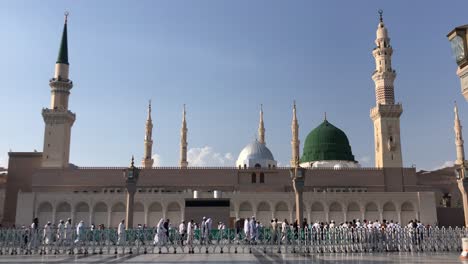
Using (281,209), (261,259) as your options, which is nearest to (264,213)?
(281,209)

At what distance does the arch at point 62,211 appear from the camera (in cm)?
3700

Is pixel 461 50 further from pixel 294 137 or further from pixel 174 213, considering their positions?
pixel 294 137

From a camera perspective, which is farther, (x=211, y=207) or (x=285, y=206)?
(x=285, y=206)

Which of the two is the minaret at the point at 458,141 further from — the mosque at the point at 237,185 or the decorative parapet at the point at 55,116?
the decorative parapet at the point at 55,116

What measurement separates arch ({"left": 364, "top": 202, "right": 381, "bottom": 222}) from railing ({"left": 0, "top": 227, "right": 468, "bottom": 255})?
904 inches

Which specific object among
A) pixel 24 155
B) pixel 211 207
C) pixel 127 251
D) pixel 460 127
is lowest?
pixel 127 251

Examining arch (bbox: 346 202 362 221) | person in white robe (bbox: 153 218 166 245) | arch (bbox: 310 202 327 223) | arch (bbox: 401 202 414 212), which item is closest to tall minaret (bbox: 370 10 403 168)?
arch (bbox: 401 202 414 212)

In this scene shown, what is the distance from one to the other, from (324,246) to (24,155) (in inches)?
1305

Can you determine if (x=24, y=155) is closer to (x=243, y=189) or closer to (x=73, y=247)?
(x=243, y=189)

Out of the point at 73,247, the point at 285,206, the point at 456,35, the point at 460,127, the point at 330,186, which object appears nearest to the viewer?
the point at 456,35

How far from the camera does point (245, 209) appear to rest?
122 ft

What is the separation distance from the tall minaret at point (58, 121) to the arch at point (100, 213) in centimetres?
635

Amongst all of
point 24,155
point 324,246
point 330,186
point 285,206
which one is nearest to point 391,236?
point 324,246

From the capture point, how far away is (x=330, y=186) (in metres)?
39.9
